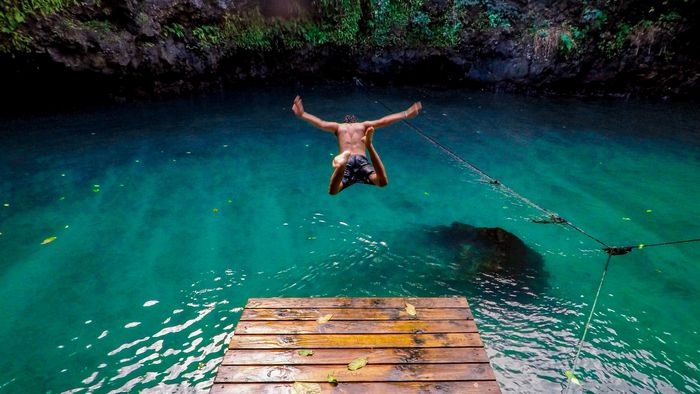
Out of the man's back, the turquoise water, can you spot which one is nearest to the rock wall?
the turquoise water

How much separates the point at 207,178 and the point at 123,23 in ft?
26.6

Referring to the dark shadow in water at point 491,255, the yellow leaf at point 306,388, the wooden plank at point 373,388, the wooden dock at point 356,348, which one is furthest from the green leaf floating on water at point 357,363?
the dark shadow in water at point 491,255

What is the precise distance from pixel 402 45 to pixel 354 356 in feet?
50.1

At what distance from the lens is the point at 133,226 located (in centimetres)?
590

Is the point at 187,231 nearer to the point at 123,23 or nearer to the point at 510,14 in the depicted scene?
the point at 123,23

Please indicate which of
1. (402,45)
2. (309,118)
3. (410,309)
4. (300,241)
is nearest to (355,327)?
(410,309)

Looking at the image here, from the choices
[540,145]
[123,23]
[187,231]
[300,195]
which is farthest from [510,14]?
[187,231]

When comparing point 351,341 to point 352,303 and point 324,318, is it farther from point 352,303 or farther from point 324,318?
point 352,303

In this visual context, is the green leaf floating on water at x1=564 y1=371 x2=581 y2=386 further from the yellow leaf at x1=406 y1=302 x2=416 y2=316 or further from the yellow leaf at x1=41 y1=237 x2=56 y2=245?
the yellow leaf at x1=41 y1=237 x2=56 y2=245

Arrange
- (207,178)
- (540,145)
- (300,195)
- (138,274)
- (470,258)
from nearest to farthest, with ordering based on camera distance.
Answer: (138,274)
(470,258)
(300,195)
(207,178)
(540,145)

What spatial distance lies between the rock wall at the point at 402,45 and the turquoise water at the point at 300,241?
3352 millimetres

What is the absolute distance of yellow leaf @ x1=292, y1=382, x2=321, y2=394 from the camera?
2.67 metres

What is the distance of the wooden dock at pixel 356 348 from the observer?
9.04 feet

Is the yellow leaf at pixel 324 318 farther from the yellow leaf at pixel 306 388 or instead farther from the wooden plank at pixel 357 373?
the yellow leaf at pixel 306 388
